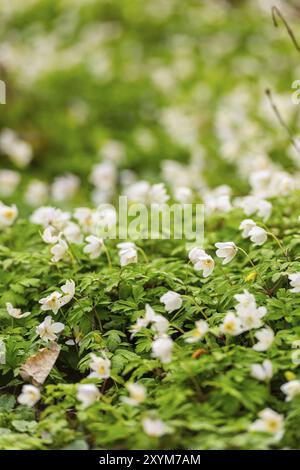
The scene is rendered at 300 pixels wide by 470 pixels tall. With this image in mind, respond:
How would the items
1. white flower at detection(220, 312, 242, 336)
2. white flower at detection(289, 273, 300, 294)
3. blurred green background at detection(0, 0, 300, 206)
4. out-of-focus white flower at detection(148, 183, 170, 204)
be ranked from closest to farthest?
white flower at detection(220, 312, 242, 336) < white flower at detection(289, 273, 300, 294) < out-of-focus white flower at detection(148, 183, 170, 204) < blurred green background at detection(0, 0, 300, 206)

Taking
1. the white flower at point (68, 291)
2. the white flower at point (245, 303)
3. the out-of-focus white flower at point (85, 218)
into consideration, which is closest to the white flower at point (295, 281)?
the white flower at point (245, 303)

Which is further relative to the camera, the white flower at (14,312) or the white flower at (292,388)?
the white flower at (14,312)

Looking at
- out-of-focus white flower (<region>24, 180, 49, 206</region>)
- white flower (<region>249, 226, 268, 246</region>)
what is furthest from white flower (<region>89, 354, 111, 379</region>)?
out-of-focus white flower (<region>24, 180, 49, 206</region>)

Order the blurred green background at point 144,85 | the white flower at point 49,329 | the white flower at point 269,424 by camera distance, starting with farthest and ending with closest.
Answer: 1. the blurred green background at point 144,85
2. the white flower at point 49,329
3. the white flower at point 269,424

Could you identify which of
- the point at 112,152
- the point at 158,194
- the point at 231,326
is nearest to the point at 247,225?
the point at 231,326

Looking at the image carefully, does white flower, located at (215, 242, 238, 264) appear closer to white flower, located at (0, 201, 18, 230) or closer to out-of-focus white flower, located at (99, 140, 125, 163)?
white flower, located at (0, 201, 18, 230)

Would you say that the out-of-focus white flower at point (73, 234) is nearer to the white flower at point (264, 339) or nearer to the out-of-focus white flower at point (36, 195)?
the white flower at point (264, 339)
